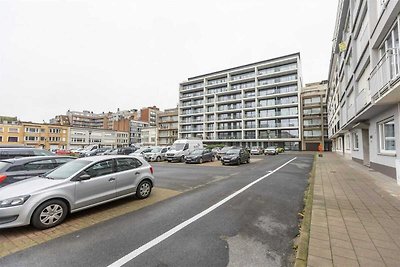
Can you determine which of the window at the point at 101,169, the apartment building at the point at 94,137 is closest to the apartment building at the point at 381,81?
the window at the point at 101,169

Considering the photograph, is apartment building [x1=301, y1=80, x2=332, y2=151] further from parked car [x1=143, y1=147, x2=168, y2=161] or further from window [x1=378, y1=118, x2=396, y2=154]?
window [x1=378, y1=118, x2=396, y2=154]

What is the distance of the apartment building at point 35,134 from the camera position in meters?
56.2

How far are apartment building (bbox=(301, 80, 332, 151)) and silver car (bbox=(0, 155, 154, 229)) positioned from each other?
5712 centimetres

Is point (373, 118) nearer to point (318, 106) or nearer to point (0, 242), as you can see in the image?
point (0, 242)

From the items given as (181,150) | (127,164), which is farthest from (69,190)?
(181,150)

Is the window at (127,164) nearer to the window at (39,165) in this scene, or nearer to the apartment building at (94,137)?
the window at (39,165)

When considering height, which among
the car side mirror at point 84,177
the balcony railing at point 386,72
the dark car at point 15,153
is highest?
the balcony railing at point 386,72

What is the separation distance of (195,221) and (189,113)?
63776mm

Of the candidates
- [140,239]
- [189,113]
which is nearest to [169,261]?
[140,239]

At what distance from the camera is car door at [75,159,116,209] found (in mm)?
4988

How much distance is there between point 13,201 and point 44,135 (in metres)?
73.4

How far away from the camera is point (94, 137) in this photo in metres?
75.1

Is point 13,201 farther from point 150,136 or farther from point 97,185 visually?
point 150,136

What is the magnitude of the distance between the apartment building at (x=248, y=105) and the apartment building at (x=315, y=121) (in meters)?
5.85
